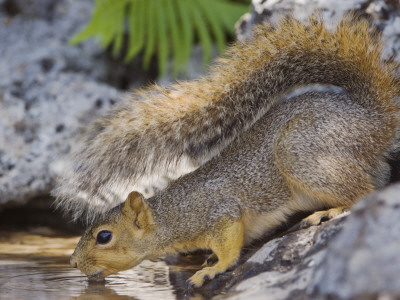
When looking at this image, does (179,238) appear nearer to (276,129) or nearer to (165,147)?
(165,147)

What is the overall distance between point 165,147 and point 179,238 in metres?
0.41

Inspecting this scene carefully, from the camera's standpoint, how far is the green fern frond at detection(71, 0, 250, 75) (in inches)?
181

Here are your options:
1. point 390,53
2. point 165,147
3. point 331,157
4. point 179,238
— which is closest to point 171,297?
point 179,238

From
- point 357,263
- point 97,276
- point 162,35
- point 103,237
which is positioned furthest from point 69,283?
point 162,35

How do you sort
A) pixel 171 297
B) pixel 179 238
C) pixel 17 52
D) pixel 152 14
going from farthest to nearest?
1. pixel 152 14
2. pixel 17 52
3. pixel 179 238
4. pixel 171 297

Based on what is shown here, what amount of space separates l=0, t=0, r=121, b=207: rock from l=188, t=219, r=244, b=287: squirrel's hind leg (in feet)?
5.13

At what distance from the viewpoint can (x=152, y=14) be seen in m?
4.72

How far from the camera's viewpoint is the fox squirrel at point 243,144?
7.96ft

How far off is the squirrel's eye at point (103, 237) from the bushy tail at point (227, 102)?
170 mm

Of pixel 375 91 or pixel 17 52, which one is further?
pixel 17 52

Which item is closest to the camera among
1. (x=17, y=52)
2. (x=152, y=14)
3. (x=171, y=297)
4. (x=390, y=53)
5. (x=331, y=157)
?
(x=171, y=297)

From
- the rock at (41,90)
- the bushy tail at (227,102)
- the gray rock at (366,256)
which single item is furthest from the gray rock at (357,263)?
the rock at (41,90)

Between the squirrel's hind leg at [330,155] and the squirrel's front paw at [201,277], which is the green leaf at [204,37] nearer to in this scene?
the squirrel's hind leg at [330,155]

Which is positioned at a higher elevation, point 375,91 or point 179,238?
point 375,91
